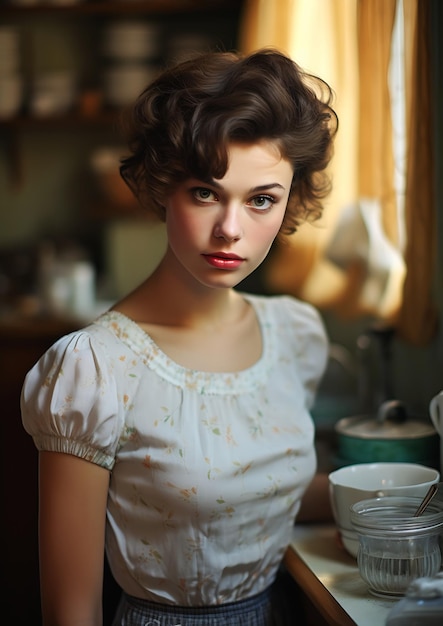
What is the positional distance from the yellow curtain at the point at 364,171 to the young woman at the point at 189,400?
0.93 ft

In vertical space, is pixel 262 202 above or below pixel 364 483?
above

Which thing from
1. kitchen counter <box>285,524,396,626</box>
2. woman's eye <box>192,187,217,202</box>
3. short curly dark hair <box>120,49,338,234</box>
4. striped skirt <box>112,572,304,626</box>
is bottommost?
striped skirt <box>112,572,304,626</box>

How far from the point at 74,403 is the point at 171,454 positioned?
15 cm

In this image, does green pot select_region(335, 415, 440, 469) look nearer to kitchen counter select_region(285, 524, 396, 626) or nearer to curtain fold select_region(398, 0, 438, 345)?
kitchen counter select_region(285, 524, 396, 626)

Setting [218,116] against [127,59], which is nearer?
[218,116]

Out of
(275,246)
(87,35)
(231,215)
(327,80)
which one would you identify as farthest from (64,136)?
(231,215)

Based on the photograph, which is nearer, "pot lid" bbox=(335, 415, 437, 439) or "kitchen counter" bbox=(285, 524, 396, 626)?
"kitchen counter" bbox=(285, 524, 396, 626)

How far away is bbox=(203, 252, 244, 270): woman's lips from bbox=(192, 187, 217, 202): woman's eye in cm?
7

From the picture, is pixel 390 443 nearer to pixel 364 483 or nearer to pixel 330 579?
pixel 364 483

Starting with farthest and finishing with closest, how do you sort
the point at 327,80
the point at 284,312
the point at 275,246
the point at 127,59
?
the point at 127,59
the point at 275,246
the point at 327,80
the point at 284,312

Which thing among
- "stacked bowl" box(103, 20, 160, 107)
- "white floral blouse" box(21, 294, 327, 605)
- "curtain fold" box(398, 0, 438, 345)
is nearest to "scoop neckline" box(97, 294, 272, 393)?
"white floral blouse" box(21, 294, 327, 605)

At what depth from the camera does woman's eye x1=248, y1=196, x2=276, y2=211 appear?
1.17 m

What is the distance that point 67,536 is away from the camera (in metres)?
1.15

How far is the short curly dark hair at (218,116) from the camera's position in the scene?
112 centimetres
